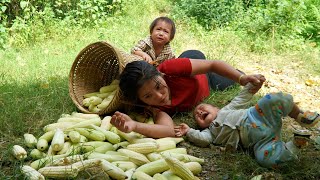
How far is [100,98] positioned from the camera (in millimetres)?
3699

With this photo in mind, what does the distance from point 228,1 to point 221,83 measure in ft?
11.3

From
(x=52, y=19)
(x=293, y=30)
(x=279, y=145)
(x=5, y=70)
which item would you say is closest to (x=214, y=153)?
(x=279, y=145)

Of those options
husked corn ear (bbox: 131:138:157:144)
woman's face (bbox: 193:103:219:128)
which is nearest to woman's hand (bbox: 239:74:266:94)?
woman's face (bbox: 193:103:219:128)

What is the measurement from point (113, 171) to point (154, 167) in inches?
10.2

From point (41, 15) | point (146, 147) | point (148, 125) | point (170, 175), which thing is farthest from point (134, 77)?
point (41, 15)

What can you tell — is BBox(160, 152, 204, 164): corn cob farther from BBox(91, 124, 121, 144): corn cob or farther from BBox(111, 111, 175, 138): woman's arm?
BBox(91, 124, 121, 144): corn cob

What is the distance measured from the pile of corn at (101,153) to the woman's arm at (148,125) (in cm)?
7

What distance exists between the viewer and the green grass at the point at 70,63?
3.07 meters

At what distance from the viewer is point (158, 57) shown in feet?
14.9

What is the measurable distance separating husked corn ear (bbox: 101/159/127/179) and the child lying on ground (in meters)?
0.81

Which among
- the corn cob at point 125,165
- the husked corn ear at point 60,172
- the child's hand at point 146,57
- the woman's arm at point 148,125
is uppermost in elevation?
the child's hand at point 146,57

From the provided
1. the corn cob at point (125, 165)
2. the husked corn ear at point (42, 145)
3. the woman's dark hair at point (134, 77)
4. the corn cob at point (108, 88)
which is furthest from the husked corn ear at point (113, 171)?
the corn cob at point (108, 88)

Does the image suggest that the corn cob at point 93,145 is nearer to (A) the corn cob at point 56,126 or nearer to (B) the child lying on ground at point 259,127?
(A) the corn cob at point 56,126

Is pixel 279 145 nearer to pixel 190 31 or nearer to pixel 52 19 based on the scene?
pixel 190 31
